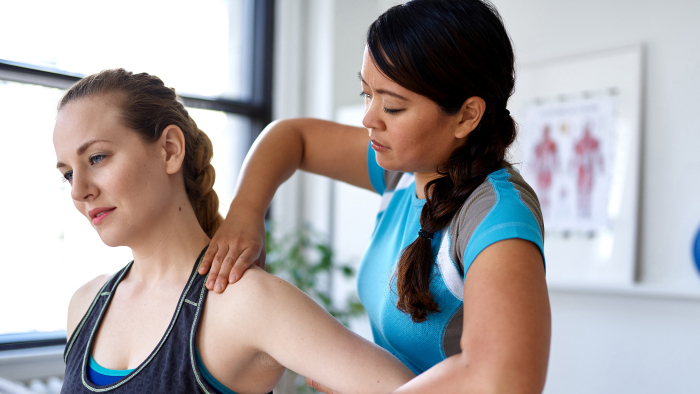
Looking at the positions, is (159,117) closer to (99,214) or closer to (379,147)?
(99,214)

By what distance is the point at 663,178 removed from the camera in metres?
2.46

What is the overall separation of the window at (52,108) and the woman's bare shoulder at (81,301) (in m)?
1.23

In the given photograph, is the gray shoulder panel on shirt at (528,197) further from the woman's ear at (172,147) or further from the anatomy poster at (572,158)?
the anatomy poster at (572,158)

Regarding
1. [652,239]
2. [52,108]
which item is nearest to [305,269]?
[52,108]

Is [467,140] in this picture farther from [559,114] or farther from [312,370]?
[559,114]

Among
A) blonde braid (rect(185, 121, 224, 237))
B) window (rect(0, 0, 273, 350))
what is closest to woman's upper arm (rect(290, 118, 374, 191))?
blonde braid (rect(185, 121, 224, 237))

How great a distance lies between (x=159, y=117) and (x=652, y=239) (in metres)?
2.17

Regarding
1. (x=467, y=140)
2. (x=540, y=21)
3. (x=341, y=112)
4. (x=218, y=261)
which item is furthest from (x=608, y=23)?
(x=218, y=261)

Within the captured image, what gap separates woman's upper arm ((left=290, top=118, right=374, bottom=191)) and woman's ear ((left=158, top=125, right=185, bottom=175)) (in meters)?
0.34

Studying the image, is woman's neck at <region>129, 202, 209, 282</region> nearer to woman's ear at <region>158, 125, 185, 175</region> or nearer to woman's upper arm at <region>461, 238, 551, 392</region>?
woman's ear at <region>158, 125, 185, 175</region>

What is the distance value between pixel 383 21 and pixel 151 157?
1.86 ft

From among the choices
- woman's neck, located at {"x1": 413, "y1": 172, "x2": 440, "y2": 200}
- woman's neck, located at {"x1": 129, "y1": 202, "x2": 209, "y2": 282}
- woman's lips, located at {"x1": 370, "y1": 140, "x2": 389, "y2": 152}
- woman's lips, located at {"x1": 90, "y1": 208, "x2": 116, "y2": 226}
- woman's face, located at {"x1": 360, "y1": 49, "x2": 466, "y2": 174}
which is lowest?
woman's neck, located at {"x1": 129, "y1": 202, "x2": 209, "y2": 282}

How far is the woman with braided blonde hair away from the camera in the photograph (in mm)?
1046

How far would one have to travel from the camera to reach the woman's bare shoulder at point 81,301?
4.49 feet
